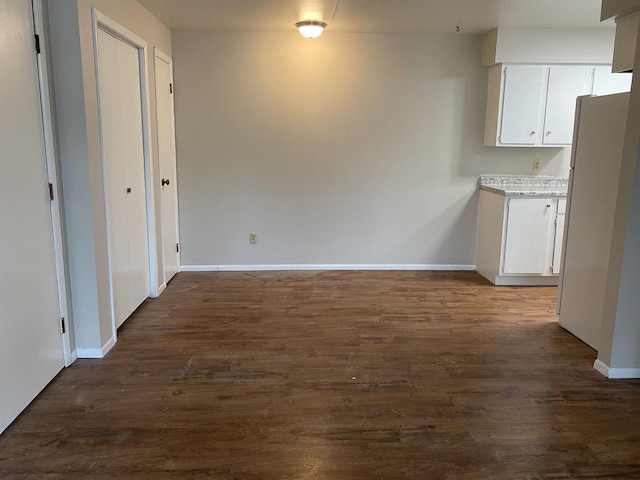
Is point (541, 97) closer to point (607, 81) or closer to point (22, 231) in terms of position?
point (607, 81)

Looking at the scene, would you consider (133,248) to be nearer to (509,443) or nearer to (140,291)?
(140,291)

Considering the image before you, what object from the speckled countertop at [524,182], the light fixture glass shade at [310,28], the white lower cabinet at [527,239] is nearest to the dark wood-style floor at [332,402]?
the white lower cabinet at [527,239]

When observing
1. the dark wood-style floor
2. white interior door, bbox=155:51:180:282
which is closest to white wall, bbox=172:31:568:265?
white interior door, bbox=155:51:180:282

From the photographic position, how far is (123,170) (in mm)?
3418

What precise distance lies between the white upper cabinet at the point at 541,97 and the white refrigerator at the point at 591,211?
49.9 inches

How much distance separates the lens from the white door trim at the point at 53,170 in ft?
8.26

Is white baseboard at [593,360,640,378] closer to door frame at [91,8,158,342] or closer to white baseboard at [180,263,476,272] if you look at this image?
white baseboard at [180,263,476,272]

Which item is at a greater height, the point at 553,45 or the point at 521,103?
the point at 553,45

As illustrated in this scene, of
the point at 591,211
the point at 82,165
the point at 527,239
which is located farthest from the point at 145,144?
the point at 527,239

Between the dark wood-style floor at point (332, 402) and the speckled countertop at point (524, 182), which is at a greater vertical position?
the speckled countertop at point (524, 182)

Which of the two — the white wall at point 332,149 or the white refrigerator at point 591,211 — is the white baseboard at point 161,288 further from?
the white refrigerator at point 591,211

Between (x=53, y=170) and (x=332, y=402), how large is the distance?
1934 millimetres

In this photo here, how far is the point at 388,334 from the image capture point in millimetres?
3441

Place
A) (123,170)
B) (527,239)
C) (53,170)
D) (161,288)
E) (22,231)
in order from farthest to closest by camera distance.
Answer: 1. (527,239)
2. (161,288)
3. (123,170)
4. (53,170)
5. (22,231)
